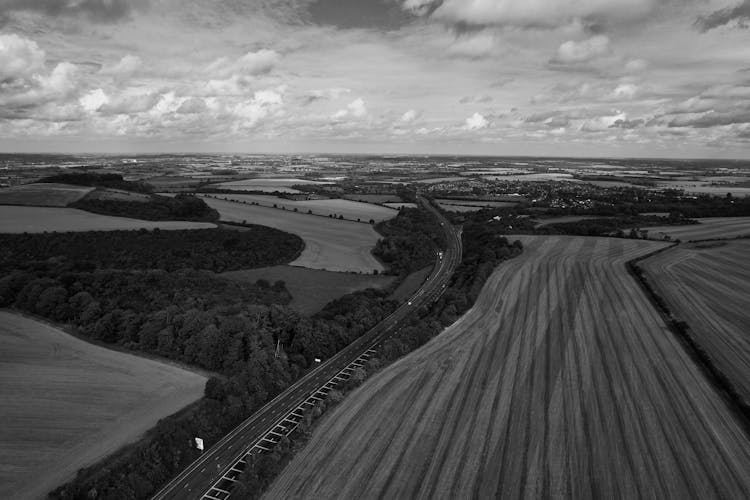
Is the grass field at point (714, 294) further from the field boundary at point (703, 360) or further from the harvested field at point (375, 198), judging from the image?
the harvested field at point (375, 198)

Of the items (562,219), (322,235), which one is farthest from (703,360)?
(562,219)

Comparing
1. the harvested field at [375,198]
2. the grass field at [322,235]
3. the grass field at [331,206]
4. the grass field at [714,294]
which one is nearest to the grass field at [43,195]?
the grass field at [322,235]

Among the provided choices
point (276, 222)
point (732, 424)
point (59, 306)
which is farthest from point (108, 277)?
point (732, 424)

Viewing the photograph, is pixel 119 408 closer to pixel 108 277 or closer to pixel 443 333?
pixel 108 277

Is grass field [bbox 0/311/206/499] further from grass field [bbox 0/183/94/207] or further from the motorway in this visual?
grass field [bbox 0/183/94/207]

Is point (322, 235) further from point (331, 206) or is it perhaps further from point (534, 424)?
point (534, 424)

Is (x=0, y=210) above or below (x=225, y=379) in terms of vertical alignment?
above

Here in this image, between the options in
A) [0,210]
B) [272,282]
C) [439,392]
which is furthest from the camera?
[0,210]
